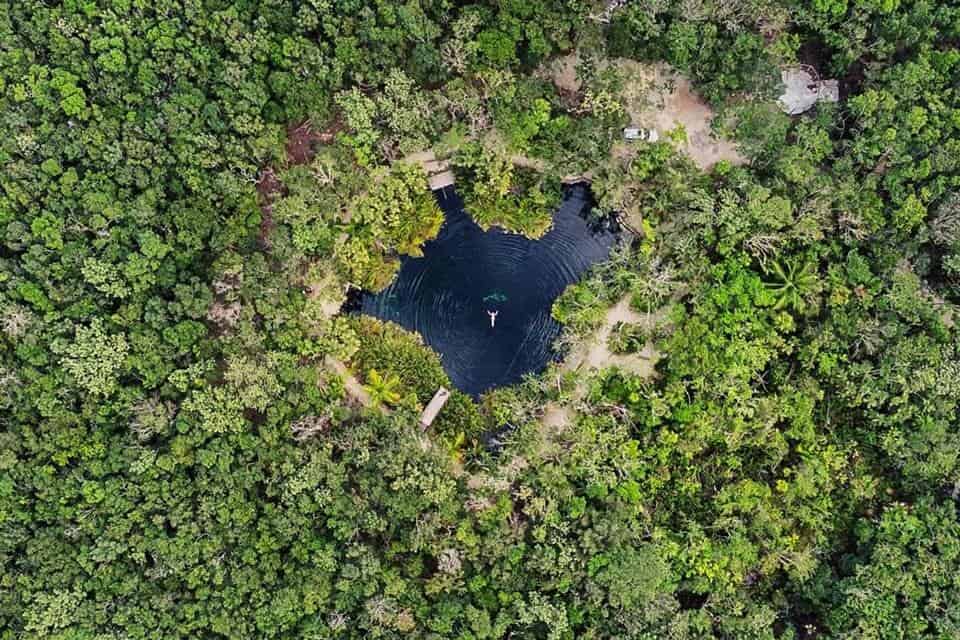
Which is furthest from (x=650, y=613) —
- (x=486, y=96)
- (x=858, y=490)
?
(x=486, y=96)

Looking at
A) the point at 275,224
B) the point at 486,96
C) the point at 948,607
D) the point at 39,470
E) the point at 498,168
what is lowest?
the point at 39,470

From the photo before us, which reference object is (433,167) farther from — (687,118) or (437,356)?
(687,118)

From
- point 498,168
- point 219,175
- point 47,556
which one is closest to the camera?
point 47,556

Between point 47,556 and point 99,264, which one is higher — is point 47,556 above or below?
below

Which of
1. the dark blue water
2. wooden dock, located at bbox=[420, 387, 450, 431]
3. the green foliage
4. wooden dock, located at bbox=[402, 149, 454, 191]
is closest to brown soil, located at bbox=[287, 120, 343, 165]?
wooden dock, located at bbox=[402, 149, 454, 191]

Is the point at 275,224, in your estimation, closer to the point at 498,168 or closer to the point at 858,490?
the point at 498,168

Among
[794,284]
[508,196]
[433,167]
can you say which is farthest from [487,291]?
[794,284]
